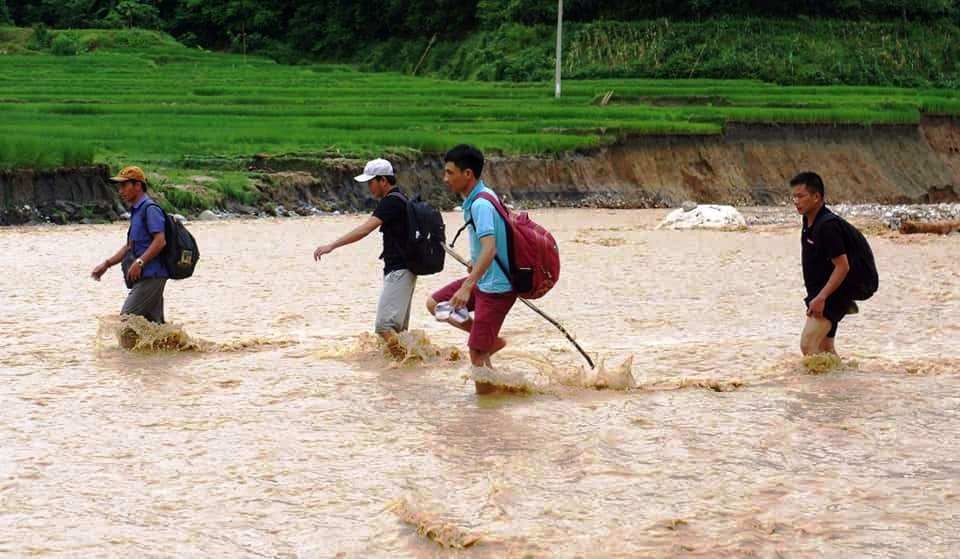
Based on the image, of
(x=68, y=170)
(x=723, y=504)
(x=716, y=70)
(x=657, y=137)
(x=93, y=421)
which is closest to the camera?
(x=723, y=504)

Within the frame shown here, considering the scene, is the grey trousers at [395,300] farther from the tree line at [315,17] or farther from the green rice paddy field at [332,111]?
the tree line at [315,17]

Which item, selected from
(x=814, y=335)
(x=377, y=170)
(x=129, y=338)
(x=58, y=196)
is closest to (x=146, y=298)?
(x=129, y=338)

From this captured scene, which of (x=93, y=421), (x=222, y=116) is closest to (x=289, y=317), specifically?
(x=93, y=421)

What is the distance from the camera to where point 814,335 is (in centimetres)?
954

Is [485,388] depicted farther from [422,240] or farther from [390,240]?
[390,240]

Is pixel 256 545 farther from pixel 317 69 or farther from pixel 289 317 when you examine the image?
pixel 317 69

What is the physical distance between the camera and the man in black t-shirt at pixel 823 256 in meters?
9.09

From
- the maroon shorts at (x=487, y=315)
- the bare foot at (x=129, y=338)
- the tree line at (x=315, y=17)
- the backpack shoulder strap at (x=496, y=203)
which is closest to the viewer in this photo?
the backpack shoulder strap at (x=496, y=203)

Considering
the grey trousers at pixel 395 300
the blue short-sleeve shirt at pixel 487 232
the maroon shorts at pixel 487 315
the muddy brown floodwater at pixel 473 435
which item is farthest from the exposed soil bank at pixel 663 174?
the blue short-sleeve shirt at pixel 487 232

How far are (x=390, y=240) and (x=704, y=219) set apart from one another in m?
16.7

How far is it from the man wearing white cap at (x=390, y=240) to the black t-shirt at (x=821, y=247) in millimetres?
2561

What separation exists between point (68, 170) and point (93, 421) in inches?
608

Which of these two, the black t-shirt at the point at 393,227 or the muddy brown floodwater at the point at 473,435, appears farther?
the black t-shirt at the point at 393,227

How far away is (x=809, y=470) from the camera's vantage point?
7.19m
